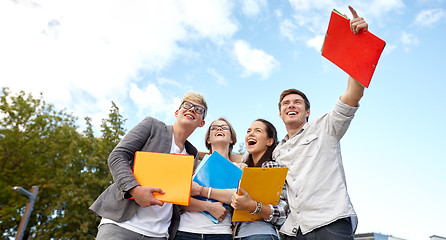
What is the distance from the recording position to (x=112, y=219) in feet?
9.47

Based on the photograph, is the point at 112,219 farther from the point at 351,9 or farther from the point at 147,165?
the point at 351,9

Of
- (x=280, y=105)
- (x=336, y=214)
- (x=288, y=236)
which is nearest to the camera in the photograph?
(x=336, y=214)

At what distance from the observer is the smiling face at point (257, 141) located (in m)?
3.88

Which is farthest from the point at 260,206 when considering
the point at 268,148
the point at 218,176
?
the point at 268,148

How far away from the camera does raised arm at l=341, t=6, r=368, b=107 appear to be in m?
2.93

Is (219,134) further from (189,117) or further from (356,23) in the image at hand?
(356,23)

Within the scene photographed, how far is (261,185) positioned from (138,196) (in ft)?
3.58

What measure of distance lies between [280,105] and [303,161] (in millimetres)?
851

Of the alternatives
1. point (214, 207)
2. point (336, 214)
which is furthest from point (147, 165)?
point (336, 214)

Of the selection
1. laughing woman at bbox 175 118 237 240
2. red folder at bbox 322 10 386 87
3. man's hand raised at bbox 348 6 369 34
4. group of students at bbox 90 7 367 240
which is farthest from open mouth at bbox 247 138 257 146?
man's hand raised at bbox 348 6 369 34

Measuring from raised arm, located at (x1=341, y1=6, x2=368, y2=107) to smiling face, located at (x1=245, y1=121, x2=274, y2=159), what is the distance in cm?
109

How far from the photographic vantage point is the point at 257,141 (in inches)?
153

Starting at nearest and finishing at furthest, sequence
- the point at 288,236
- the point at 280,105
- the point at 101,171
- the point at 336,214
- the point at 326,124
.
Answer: the point at 336,214
the point at 288,236
the point at 326,124
the point at 280,105
the point at 101,171

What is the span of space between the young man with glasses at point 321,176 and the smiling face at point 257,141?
1.18 ft
